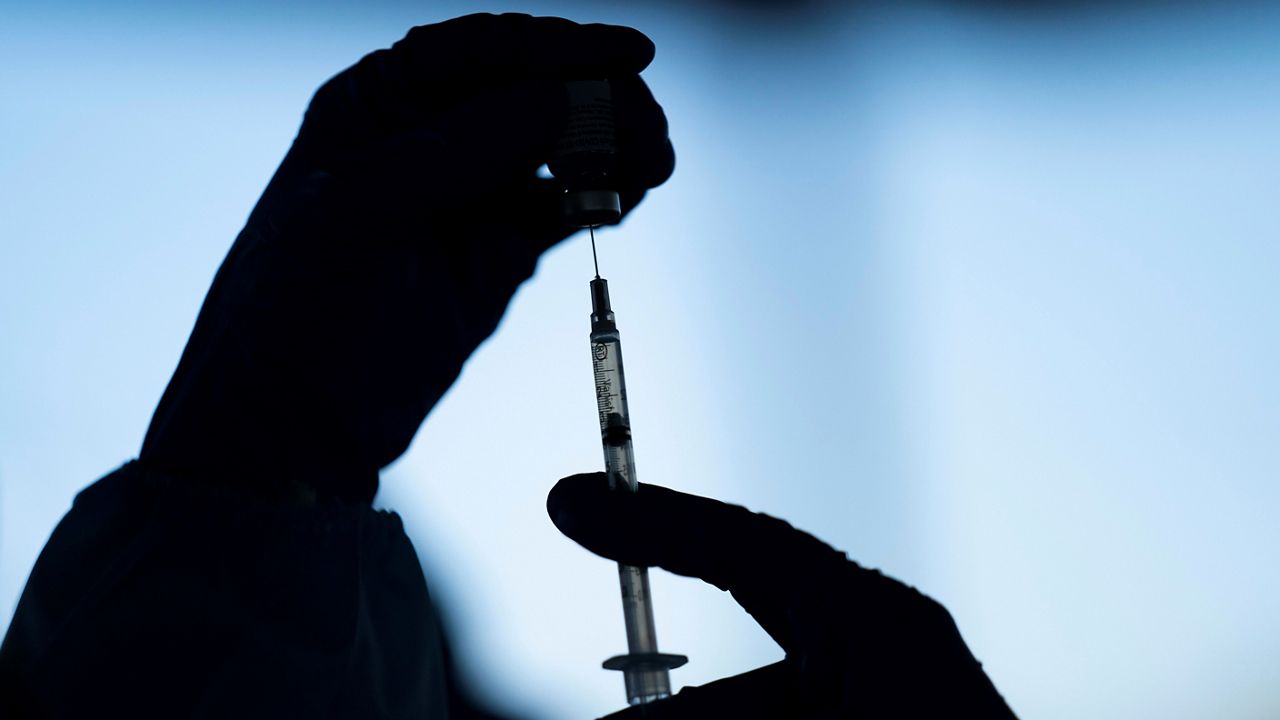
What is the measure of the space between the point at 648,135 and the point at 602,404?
30 centimetres

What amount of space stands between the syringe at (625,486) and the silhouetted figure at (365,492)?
0.03m

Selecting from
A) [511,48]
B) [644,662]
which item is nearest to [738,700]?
[644,662]

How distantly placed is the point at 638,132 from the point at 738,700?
58cm

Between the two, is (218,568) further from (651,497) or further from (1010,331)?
(1010,331)

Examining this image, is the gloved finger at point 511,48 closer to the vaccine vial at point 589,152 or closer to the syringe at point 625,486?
the vaccine vial at point 589,152

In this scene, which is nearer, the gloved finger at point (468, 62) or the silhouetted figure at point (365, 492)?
the silhouetted figure at point (365, 492)

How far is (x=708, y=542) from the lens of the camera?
0.85 meters

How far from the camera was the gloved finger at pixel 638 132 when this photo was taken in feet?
3.32

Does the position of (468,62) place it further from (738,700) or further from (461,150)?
(738,700)

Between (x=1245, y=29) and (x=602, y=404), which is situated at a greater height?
(x=1245, y=29)

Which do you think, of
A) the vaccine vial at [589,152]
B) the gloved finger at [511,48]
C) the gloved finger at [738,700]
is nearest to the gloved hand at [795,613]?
the gloved finger at [738,700]

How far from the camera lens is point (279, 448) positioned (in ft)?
3.38

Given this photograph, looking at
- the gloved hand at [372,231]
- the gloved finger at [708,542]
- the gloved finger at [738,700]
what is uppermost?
the gloved hand at [372,231]

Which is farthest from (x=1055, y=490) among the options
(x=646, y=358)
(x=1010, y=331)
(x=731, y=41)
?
(x=731, y=41)
